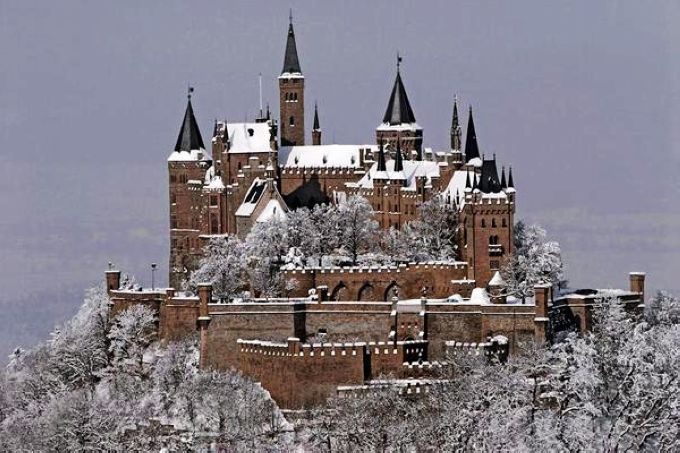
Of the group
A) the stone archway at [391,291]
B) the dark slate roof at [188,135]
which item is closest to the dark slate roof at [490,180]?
the stone archway at [391,291]

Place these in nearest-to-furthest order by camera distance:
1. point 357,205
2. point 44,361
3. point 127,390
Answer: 1. point 127,390
2. point 44,361
3. point 357,205

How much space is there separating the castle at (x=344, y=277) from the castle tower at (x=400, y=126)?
0.06 m

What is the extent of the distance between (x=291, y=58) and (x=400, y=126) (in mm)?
9085

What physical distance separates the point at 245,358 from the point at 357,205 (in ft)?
61.4

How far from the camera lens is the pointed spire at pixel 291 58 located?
5635 inches

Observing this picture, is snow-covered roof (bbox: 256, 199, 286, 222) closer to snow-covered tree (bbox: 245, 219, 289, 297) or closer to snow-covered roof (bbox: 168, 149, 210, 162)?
snow-covered tree (bbox: 245, 219, 289, 297)

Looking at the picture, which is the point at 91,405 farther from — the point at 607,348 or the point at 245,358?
the point at 607,348

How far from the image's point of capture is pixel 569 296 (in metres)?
116

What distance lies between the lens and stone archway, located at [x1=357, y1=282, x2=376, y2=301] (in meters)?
120

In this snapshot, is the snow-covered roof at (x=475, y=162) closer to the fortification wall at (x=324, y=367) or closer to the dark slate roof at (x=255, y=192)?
the dark slate roof at (x=255, y=192)

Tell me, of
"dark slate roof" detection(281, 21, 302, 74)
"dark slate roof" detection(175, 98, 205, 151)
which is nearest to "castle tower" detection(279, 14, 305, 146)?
"dark slate roof" detection(281, 21, 302, 74)

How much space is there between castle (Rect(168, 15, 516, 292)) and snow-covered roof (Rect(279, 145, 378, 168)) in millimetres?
59

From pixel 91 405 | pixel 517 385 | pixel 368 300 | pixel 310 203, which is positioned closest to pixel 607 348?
pixel 517 385

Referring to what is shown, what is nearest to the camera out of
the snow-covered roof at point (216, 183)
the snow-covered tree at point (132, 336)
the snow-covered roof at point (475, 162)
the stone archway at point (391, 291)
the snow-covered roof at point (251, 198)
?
the snow-covered tree at point (132, 336)
